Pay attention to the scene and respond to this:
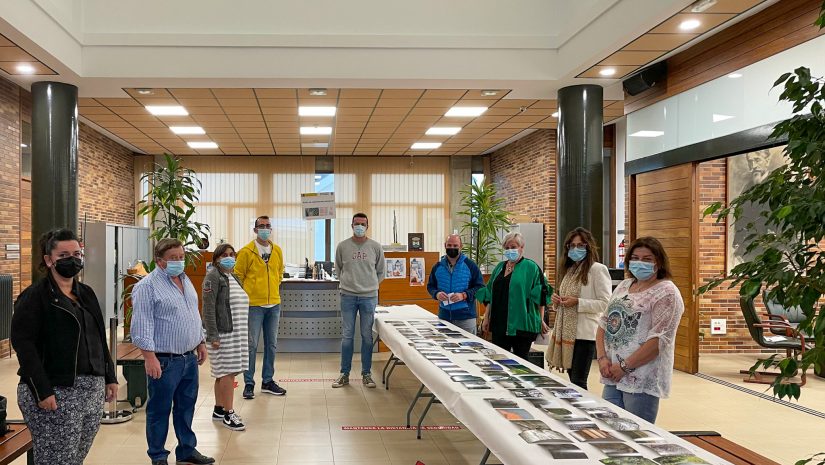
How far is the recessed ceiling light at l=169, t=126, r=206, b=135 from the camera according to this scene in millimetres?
11586

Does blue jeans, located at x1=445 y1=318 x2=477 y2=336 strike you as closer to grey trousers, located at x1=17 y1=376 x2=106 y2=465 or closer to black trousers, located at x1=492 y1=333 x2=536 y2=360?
black trousers, located at x1=492 y1=333 x2=536 y2=360

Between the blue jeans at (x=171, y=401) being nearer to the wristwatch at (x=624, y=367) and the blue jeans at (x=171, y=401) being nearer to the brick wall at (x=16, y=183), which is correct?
the wristwatch at (x=624, y=367)

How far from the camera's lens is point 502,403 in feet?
10.4

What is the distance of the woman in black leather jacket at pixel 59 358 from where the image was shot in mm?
3043

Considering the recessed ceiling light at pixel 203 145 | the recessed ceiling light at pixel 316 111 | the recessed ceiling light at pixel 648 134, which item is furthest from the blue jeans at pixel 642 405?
the recessed ceiling light at pixel 203 145

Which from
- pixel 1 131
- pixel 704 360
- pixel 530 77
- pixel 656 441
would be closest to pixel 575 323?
pixel 656 441

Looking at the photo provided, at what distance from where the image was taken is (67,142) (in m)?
7.94

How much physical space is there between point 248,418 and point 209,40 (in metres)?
4.27

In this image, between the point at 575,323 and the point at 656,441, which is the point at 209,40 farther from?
the point at 656,441

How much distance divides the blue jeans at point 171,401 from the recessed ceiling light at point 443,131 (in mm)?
8273

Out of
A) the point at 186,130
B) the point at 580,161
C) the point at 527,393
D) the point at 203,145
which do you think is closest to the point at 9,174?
the point at 186,130

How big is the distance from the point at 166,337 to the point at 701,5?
4903mm

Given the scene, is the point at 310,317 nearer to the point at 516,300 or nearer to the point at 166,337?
the point at 516,300

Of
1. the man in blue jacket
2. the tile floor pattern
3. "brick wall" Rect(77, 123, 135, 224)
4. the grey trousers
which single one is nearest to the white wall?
the tile floor pattern
